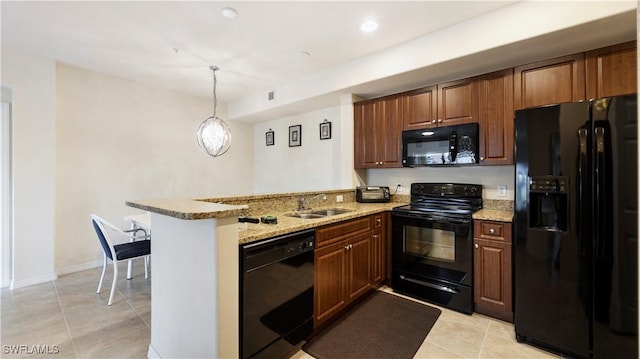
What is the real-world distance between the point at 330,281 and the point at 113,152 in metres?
3.66

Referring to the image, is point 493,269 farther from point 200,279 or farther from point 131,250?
point 131,250

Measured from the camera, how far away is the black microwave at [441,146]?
2748 millimetres

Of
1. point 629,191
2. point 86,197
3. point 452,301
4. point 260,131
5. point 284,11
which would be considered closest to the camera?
point 629,191

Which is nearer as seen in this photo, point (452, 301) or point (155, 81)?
point (452, 301)

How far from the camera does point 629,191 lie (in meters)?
1.63

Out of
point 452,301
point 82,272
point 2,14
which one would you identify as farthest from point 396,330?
point 2,14

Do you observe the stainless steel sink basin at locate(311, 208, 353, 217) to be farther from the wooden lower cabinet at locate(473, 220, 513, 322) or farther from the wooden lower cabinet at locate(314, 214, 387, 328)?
the wooden lower cabinet at locate(473, 220, 513, 322)

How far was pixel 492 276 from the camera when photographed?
7.75 feet

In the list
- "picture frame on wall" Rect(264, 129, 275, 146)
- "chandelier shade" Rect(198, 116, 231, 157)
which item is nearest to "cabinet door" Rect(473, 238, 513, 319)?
"chandelier shade" Rect(198, 116, 231, 157)

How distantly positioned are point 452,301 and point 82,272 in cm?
443

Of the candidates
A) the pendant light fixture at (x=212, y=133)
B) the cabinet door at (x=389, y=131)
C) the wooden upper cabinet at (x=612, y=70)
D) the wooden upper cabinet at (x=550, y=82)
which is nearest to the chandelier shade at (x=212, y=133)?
the pendant light fixture at (x=212, y=133)

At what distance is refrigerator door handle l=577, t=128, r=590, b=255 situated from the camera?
178cm

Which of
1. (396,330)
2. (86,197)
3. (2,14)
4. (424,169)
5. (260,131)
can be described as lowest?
(396,330)

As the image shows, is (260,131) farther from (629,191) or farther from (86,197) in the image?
(629,191)
